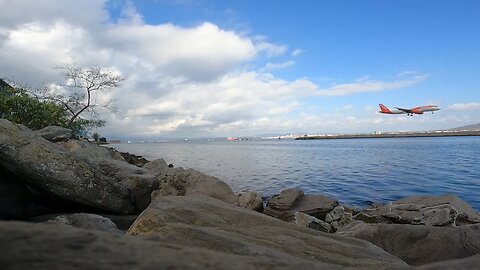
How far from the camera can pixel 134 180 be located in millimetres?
10094

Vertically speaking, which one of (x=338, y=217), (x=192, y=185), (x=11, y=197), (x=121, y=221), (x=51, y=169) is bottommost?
(x=338, y=217)

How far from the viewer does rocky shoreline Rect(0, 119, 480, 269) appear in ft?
5.27

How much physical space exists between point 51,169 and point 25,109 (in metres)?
26.3

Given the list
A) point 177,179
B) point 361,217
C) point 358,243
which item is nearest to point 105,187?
point 177,179

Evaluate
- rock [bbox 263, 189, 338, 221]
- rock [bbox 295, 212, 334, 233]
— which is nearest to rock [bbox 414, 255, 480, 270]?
rock [bbox 295, 212, 334, 233]

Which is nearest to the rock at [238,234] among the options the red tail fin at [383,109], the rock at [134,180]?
the rock at [134,180]

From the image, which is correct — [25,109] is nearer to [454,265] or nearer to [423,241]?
[423,241]

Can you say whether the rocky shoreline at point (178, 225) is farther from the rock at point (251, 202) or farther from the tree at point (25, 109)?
the tree at point (25, 109)

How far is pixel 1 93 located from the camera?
29422 millimetres

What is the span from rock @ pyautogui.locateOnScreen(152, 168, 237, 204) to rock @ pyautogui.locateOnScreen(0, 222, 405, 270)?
10647mm

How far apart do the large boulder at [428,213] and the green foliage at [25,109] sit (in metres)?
29.3

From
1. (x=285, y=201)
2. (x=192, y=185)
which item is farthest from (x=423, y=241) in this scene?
(x=192, y=185)

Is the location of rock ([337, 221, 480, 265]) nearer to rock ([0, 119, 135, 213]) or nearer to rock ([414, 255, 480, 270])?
rock ([414, 255, 480, 270])

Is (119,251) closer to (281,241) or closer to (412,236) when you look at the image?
(281,241)
